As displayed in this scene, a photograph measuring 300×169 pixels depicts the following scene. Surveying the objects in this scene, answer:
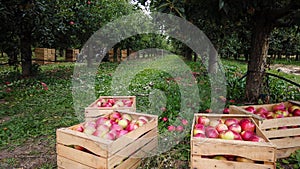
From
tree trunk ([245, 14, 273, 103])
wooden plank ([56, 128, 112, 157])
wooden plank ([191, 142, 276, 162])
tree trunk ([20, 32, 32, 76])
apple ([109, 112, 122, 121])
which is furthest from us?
tree trunk ([20, 32, 32, 76])

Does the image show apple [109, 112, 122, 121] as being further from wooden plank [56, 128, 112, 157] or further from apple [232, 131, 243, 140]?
apple [232, 131, 243, 140]

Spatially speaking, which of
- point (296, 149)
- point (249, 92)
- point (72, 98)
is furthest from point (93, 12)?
point (296, 149)

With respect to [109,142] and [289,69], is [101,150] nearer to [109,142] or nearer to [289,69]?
[109,142]

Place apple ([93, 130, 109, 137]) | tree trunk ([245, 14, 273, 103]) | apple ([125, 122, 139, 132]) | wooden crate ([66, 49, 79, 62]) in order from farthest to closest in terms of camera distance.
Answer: wooden crate ([66, 49, 79, 62]) → tree trunk ([245, 14, 273, 103]) → apple ([125, 122, 139, 132]) → apple ([93, 130, 109, 137])

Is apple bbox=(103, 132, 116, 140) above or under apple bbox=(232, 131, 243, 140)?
under

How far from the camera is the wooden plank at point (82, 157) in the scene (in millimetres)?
1583

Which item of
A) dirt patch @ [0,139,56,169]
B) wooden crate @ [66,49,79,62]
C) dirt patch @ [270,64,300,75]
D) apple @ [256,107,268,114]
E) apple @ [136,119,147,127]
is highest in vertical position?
wooden crate @ [66,49,79,62]

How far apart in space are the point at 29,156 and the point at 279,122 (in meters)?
2.40

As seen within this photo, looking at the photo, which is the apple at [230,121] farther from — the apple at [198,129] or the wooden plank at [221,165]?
the wooden plank at [221,165]

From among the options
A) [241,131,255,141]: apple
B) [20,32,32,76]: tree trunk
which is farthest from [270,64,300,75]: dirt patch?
[20,32,32,76]: tree trunk

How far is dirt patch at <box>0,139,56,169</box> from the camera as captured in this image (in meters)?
2.12

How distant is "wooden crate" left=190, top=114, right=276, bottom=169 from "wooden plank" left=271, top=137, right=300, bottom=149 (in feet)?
1.90

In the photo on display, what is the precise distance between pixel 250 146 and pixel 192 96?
2.52 meters

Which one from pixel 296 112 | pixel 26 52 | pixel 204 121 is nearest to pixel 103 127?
pixel 204 121
